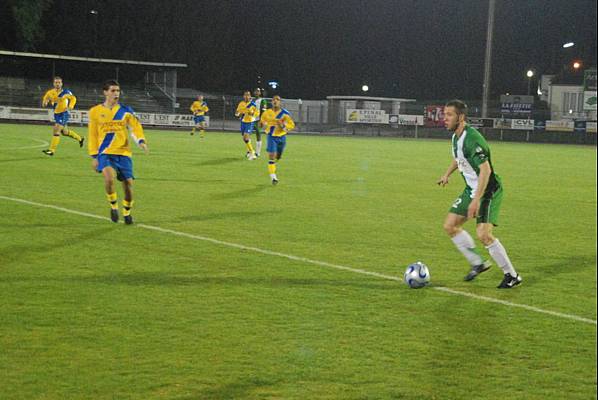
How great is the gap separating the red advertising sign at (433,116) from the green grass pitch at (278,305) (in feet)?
133

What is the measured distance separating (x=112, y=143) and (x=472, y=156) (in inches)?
236

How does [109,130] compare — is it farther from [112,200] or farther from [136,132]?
[112,200]

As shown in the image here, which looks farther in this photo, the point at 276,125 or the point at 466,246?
the point at 276,125

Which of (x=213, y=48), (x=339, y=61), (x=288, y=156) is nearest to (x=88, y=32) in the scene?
(x=213, y=48)

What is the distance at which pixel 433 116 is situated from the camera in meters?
55.6

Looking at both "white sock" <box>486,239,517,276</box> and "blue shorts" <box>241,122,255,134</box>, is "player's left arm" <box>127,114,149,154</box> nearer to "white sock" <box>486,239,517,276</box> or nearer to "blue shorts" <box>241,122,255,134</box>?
"white sock" <box>486,239,517,276</box>

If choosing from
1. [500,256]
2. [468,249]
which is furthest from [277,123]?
[500,256]

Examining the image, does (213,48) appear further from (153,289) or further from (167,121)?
(153,289)

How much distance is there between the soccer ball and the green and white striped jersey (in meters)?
0.92

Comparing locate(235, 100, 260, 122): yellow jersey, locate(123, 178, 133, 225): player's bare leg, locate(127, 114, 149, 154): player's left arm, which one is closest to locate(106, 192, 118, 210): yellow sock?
locate(123, 178, 133, 225): player's bare leg

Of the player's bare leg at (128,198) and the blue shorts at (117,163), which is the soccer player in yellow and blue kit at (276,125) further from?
the player's bare leg at (128,198)

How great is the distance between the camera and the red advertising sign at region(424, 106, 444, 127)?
5528 cm

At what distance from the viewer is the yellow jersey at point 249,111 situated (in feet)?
94.4

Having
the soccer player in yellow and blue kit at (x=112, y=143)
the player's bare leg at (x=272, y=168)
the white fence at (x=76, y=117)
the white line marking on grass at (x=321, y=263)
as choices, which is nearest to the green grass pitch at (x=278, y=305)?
the white line marking on grass at (x=321, y=263)
